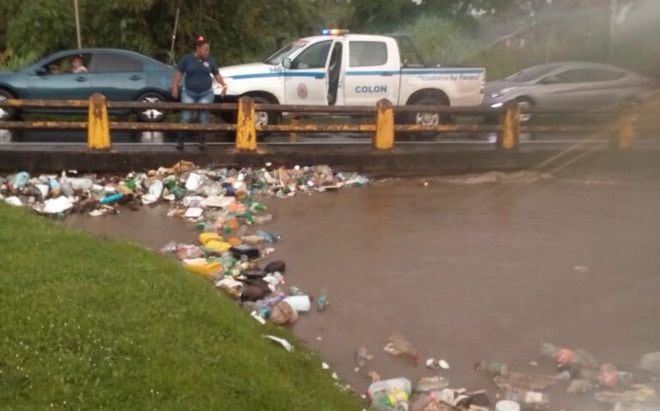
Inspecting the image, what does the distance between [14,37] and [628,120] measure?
61.5 ft

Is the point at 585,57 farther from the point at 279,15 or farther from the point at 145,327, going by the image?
the point at 145,327

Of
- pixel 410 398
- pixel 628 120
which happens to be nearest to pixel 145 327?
pixel 410 398

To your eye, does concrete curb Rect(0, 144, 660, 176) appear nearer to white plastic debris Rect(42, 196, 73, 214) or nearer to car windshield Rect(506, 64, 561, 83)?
white plastic debris Rect(42, 196, 73, 214)

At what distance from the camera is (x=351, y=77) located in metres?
15.2

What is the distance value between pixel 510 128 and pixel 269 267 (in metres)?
6.48

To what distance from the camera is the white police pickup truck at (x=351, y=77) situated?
1483cm

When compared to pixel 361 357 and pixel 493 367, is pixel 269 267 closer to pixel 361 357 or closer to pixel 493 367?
pixel 361 357

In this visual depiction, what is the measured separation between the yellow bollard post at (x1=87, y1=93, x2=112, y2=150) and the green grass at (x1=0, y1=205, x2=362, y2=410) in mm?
5774

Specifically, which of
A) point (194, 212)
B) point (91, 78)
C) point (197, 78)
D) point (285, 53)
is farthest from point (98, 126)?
point (91, 78)

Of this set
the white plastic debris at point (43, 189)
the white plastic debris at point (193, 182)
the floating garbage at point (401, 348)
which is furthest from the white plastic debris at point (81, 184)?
the floating garbage at point (401, 348)

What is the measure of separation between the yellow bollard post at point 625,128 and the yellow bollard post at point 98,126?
7787mm

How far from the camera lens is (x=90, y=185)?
37.4 feet

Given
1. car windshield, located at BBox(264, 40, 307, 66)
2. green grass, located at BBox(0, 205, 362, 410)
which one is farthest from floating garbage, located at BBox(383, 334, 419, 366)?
car windshield, located at BBox(264, 40, 307, 66)

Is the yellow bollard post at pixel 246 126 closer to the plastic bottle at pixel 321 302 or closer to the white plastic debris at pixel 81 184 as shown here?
the white plastic debris at pixel 81 184
